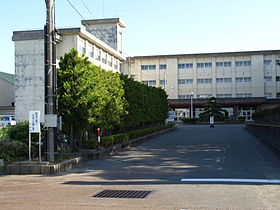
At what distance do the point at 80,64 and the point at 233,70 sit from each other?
61700 millimetres

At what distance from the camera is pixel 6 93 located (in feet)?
201

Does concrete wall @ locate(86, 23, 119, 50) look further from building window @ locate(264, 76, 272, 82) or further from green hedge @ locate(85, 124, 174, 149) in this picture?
green hedge @ locate(85, 124, 174, 149)

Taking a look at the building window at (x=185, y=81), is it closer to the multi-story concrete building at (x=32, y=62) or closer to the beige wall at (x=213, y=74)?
A: the beige wall at (x=213, y=74)

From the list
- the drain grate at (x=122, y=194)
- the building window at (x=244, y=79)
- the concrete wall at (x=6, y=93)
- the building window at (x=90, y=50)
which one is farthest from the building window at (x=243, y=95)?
the drain grate at (x=122, y=194)

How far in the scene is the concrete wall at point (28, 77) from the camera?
42.4m

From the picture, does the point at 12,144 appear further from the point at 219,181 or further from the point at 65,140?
the point at 219,181

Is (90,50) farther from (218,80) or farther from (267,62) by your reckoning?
(267,62)

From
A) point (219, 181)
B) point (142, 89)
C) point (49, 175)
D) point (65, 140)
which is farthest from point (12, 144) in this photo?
point (142, 89)

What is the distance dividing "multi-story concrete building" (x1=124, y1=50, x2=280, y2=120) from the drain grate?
6046 cm

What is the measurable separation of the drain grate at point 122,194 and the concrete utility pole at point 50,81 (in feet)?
15.0

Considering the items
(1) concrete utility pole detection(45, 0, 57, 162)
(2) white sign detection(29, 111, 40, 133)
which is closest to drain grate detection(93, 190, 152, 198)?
(1) concrete utility pole detection(45, 0, 57, 162)

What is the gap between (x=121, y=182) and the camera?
9766 mm

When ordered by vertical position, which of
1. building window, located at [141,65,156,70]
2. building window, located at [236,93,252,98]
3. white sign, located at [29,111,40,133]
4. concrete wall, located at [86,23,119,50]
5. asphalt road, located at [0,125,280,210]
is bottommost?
asphalt road, located at [0,125,280,210]

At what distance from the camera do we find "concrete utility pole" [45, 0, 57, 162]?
487 inches
